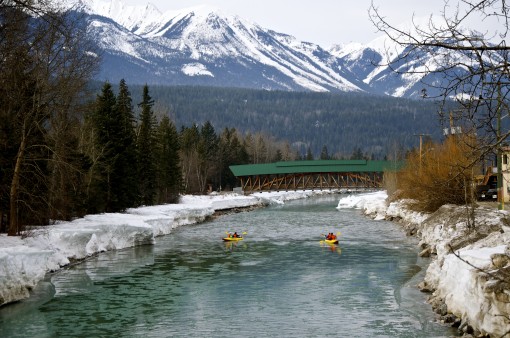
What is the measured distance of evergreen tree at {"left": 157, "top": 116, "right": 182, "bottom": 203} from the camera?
64125 mm

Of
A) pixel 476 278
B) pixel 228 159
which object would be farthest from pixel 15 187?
pixel 228 159

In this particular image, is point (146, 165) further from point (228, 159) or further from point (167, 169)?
point (228, 159)

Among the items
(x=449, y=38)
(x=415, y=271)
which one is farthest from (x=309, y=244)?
(x=449, y=38)

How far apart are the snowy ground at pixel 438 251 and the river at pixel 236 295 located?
0.71 meters

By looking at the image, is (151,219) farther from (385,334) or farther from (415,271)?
(385,334)

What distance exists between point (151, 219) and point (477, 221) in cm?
2230

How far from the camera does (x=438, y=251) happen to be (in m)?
22.3

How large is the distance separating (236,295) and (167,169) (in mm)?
46891

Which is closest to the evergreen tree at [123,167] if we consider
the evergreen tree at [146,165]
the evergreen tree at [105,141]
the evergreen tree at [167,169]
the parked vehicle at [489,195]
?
the evergreen tree at [105,141]

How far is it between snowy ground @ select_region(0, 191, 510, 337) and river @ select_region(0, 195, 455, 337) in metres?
0.71

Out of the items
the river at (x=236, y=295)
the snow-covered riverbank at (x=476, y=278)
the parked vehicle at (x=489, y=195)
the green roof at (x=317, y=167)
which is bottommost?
the river at (x=236, y=295)

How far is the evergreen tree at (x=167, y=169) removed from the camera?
210 ft

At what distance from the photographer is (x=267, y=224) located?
4909cm

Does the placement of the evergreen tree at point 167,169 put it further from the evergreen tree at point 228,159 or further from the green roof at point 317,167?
the evergreen tree at point 228,159
